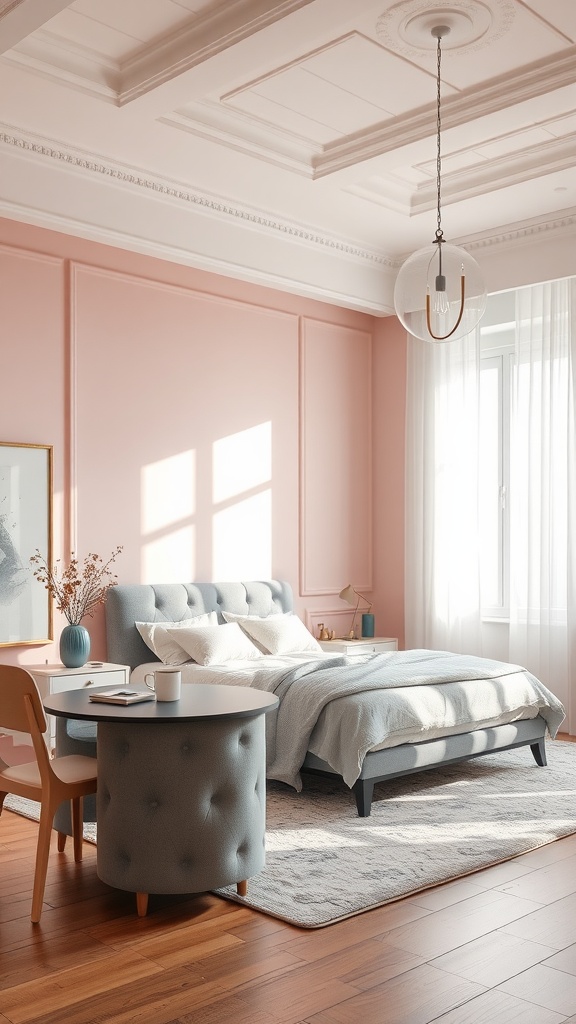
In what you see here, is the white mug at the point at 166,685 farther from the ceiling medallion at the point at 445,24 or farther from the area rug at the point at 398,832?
the ceiling medallion at the point at 445,24

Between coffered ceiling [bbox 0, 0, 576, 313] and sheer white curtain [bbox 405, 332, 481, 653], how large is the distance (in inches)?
34.1

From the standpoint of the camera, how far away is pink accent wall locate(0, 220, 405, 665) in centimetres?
532

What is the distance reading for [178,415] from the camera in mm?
6027

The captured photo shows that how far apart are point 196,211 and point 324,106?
1252 mm

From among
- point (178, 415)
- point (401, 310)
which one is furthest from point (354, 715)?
point (178, 415)

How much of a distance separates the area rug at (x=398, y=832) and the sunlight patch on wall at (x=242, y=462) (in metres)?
2.14

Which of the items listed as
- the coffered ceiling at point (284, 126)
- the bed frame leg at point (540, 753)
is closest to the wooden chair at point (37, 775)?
the coffered ceiling at point (284, 126)

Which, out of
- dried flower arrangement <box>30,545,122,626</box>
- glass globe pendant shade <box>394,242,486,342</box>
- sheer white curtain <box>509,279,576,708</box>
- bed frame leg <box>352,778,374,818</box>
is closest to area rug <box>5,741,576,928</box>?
bed frame leg <box>352,778,374,818</box>

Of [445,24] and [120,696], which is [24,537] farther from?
[445,24]

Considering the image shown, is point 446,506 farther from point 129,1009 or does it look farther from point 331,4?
point 129,1009

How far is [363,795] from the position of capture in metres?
4.20

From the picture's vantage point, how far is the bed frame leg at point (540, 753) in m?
5.20

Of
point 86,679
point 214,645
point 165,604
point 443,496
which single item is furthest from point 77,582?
point 443,496

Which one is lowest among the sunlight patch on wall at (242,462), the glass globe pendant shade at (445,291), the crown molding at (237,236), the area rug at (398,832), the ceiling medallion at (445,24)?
the area rug at (398,832)
